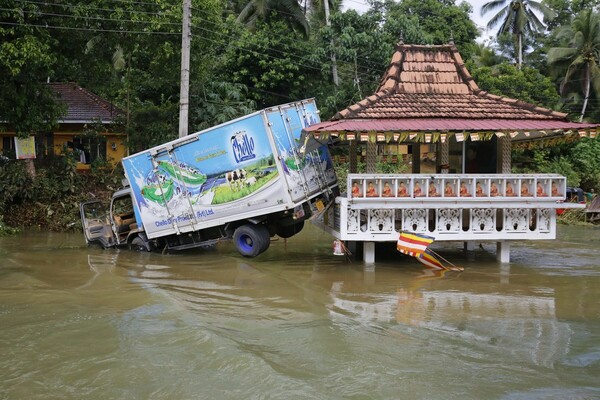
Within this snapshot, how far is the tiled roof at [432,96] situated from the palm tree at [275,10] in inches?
757

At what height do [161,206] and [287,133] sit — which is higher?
[287,133]

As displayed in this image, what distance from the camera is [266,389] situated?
6035 millimetres

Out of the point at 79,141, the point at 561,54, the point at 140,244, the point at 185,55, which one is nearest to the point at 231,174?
the point at 140,244

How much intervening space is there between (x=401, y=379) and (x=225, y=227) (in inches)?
342

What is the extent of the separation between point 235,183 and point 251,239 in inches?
56.7

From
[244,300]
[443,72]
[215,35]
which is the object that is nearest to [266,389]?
[244,300]

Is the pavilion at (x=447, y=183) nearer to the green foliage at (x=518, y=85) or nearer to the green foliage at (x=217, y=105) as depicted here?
the green foliage at (x=217, y=105)

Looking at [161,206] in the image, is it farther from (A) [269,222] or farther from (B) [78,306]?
(B) [78,306]

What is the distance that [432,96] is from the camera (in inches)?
556

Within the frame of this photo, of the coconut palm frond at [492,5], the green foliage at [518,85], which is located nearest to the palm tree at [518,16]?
the coconut palm frond at [492,5]

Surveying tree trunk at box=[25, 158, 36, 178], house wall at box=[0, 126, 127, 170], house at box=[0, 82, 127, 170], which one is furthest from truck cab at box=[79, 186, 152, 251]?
house wall at box=[0, 126, 127, 170]

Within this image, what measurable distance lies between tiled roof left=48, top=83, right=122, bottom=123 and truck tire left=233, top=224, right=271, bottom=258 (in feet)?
49.7

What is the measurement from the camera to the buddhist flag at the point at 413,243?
12.6 metres

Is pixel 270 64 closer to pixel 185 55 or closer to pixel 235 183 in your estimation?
pixel 185 55
